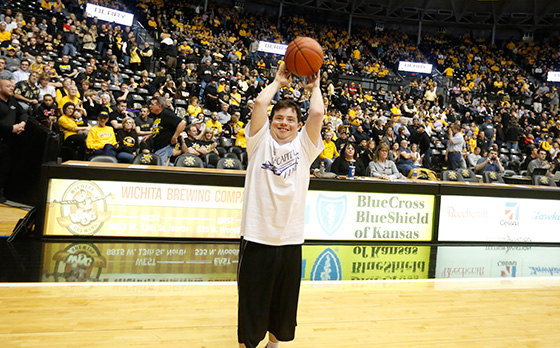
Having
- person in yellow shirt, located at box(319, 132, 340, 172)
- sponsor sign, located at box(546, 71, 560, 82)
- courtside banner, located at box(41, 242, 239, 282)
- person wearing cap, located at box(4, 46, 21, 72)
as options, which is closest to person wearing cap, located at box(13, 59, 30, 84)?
person wearing cap, located at box(4, 46, 21, 72)

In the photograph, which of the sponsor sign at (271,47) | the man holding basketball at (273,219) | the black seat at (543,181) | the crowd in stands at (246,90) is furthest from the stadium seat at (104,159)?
the sponsor sign at (271,47)

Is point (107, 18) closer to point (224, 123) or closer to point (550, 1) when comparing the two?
point (224, 123)

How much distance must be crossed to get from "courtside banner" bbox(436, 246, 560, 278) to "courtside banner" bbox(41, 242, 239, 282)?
2.62 m

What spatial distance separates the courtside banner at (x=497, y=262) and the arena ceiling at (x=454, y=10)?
22821 mm

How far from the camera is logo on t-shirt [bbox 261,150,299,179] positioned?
2.25 m

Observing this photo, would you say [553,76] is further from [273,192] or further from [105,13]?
[273,192]

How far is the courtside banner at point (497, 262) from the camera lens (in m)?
5.06

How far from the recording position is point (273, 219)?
7.33 ft

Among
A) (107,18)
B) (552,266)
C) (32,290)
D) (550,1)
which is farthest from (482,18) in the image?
(32,290)

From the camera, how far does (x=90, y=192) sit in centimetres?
514

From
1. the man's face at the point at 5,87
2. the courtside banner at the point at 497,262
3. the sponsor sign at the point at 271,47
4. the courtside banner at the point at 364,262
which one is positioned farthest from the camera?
the sponsor sign at the point at 271,47

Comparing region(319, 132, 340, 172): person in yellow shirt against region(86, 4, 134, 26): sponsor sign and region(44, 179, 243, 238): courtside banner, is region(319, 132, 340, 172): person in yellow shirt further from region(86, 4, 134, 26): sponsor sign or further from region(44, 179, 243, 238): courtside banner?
region(86, 4, 134, 26): sponsor sign

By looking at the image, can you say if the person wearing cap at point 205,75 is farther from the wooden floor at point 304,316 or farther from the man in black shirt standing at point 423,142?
the wooden floor at point 304,316

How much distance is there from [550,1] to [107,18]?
25384 mm
